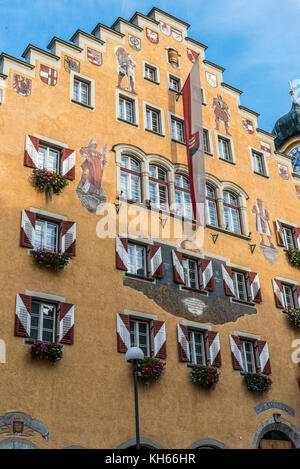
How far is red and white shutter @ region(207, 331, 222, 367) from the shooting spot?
21.3 meters

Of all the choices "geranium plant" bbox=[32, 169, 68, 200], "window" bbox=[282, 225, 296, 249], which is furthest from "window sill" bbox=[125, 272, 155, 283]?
"window" bbox=[282, 225, 296, 249]

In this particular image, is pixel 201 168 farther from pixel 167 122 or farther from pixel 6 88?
pixel 6 88

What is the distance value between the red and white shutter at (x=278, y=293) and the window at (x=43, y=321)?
10334mm

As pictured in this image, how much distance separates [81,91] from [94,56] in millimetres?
1884

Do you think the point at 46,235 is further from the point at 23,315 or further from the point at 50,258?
the point at 23,315

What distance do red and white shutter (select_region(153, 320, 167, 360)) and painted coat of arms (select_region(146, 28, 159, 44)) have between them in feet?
43.9

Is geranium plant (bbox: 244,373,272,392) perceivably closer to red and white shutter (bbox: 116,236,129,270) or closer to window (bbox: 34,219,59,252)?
red and white shutter (bbox: 116,236,129,270)

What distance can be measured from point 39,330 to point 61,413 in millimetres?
2465

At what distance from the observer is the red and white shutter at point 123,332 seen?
751 inches

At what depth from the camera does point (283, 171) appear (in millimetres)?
29562

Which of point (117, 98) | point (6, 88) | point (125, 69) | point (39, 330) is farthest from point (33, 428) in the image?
point (125, 69)

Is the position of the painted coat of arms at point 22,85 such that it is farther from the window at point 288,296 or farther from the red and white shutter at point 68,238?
the window at point 288,296

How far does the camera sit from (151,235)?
72.3ft

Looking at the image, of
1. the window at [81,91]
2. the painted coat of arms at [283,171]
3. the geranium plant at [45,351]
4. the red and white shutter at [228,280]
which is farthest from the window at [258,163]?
the geranium plant at [45,351]
